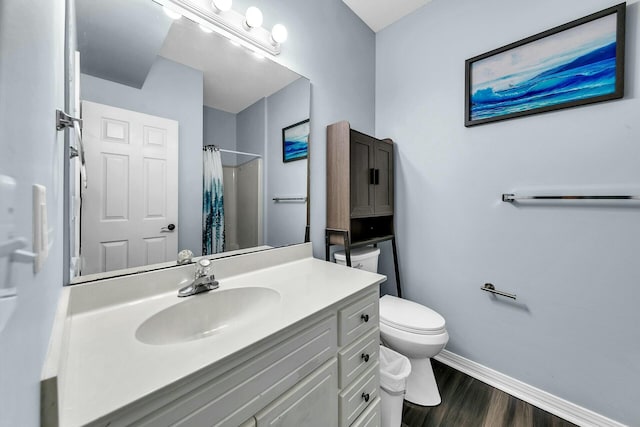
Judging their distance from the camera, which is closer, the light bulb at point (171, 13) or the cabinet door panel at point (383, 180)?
the light bulb at point (171, 13)

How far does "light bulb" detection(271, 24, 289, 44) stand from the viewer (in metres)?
1.28

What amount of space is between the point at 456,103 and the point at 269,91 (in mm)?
1236

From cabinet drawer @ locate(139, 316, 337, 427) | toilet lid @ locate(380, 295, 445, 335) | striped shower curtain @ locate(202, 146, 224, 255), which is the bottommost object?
toilet lid @ locate(380, 295, 445, 335)

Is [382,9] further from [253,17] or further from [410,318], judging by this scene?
[410,318]

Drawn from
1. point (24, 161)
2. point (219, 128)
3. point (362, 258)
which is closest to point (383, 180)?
point (362, 258)

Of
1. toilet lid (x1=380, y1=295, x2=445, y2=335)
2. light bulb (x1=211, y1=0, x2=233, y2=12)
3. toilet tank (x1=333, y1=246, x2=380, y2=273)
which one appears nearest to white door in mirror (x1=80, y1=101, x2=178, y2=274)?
light bulb (x1=211, y1=0, x2=233, y2=12)

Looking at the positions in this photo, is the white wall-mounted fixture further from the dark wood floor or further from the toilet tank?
the dark wood floor

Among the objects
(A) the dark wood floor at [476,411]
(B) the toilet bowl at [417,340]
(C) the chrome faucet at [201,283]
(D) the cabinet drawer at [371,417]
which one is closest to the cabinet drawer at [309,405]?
(D) the cabinet drawer at [371,417]

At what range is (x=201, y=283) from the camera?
94 cm

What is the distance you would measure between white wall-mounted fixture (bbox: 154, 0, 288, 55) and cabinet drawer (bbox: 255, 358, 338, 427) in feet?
4.75

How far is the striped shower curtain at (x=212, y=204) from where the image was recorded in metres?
1.10

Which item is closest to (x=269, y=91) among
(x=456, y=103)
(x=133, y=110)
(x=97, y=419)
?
(x=133, y=110)

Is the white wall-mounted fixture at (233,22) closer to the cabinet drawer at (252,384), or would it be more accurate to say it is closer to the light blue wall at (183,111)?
the light blue wall at (183,111)

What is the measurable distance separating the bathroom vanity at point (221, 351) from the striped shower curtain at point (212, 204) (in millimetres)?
96
